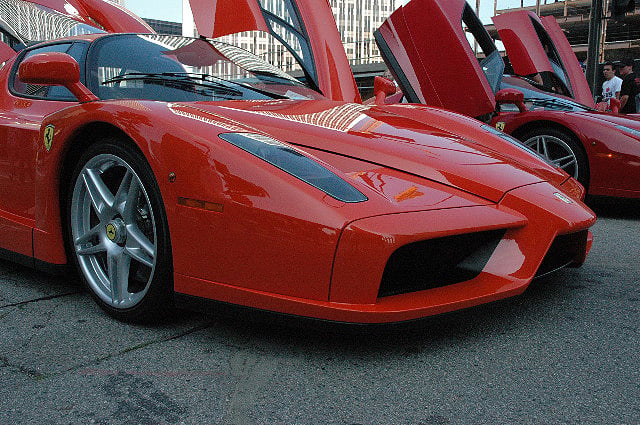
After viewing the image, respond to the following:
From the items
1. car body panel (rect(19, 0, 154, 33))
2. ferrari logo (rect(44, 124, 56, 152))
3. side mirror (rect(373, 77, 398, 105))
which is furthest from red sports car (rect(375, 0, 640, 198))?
ferrari logo (rect(44, 124, 56, 152))

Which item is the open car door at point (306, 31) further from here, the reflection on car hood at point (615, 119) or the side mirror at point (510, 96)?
the reflection on car hood at point (615, 119)

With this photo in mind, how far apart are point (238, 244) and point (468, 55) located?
3.50 metres

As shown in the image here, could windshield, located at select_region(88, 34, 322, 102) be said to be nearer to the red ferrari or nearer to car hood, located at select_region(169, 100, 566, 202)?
the red ferrari

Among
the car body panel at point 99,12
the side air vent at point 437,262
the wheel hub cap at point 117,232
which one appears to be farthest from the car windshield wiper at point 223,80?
the car body panel at point 99,12

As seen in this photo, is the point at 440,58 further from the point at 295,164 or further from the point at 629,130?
the point at 295,164

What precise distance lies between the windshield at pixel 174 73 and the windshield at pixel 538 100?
2697 mm

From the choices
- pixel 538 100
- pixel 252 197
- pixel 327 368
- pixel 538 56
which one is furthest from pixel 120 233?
pixel 538 56

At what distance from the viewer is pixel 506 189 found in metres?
2.12

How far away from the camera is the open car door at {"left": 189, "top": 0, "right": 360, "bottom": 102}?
11.0ft

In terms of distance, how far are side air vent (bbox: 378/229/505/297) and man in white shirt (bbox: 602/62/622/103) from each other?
26.4ft

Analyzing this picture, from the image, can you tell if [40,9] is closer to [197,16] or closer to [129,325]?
[197,16]

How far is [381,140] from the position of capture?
2266 mm

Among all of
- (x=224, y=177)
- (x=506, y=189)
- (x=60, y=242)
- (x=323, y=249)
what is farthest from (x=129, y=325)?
(x=506, y=189)

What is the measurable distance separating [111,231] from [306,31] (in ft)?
5.53
